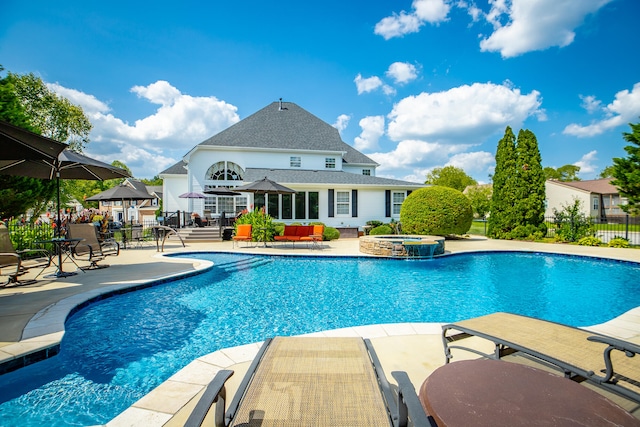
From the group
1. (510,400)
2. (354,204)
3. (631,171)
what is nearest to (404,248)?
(354,204)

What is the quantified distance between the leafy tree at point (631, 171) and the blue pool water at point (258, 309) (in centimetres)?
679

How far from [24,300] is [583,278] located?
13.8 metres

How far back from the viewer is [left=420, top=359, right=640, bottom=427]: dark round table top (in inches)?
57.7

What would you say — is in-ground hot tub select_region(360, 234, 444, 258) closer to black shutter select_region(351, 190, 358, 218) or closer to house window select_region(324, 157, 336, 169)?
black shutter select_region(351, 190, 358, 218)

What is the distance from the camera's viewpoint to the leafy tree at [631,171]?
14891 millimetres

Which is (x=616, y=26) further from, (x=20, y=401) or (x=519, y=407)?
(x=20, y=401)

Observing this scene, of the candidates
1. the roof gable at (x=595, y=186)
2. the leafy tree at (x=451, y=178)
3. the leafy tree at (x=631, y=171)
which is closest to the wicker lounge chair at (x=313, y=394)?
the leafy tree at (x=631, y=171)

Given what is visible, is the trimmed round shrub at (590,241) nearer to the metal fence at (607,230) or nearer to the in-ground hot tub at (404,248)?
the metal fence at (607,230)

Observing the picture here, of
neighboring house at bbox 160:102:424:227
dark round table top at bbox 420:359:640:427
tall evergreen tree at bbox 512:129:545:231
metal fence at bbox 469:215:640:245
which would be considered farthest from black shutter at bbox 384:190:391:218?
dark round table top at bbox 420:359:640:427

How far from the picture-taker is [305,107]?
29.2 meters

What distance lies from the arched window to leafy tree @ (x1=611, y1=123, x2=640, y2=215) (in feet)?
74.0

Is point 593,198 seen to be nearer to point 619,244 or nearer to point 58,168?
point 619,244

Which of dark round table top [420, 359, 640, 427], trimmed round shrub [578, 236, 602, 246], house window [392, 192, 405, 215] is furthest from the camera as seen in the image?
house window [392, 192, 405, 215]

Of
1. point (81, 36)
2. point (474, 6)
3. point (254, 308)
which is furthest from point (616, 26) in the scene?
point (81, 36)
